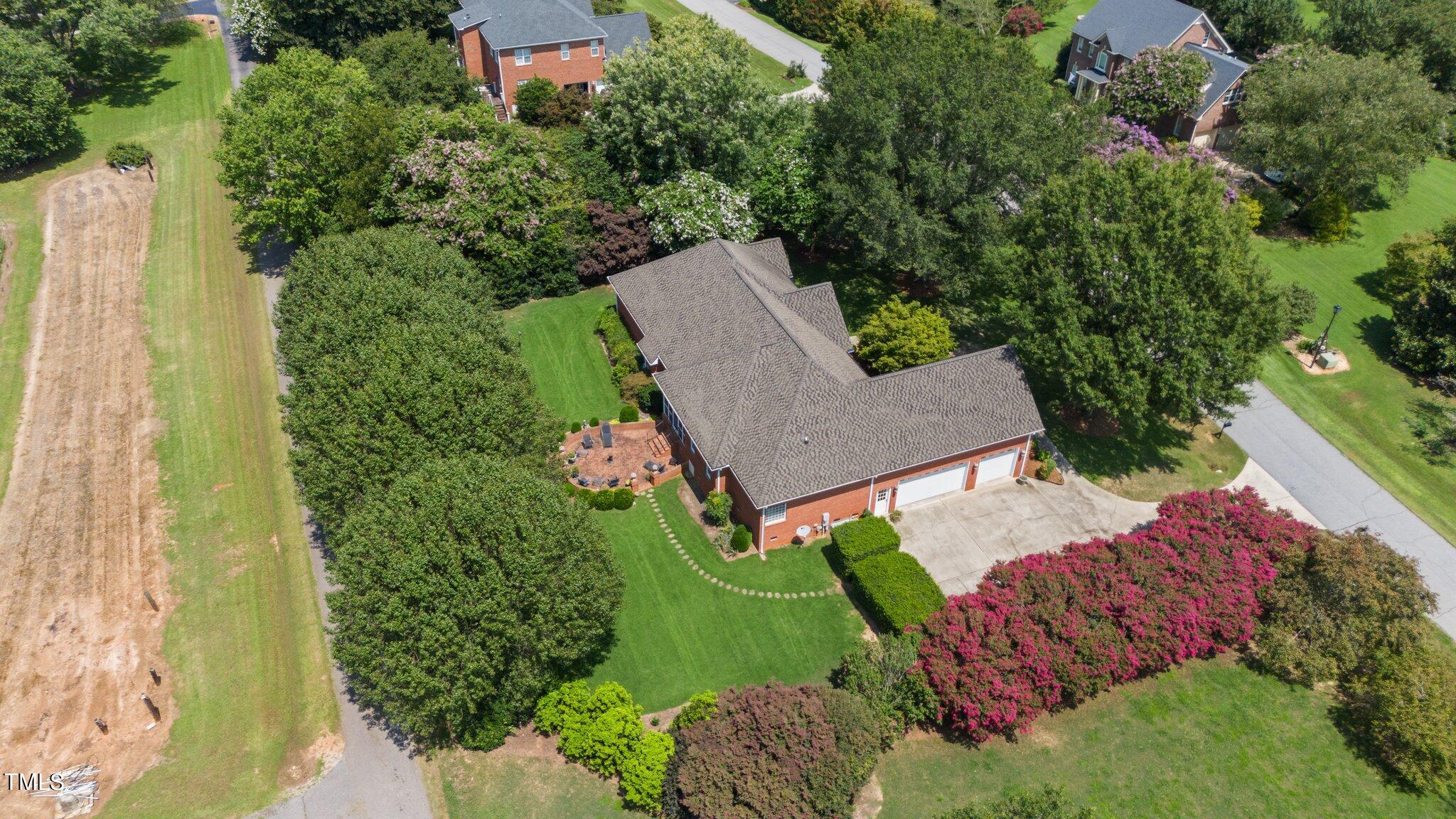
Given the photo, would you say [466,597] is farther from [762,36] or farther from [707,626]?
[762,36]

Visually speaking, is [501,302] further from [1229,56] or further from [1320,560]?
[1229,56]

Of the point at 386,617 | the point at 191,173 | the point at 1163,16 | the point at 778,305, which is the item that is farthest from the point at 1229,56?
the point at 191,173

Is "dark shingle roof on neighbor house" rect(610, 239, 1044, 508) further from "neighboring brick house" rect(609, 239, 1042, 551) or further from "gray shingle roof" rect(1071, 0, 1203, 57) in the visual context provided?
"gray shingle roof" rect(1071, 0, 1203, 57)

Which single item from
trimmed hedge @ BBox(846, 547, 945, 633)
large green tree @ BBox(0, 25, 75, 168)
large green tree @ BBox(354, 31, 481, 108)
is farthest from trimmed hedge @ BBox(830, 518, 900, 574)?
large green tree @ BBox(0, 25, 75, 168)

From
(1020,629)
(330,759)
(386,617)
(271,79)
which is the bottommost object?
(330,759)

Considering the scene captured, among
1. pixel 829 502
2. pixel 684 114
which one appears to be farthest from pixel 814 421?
pixel 684 114
